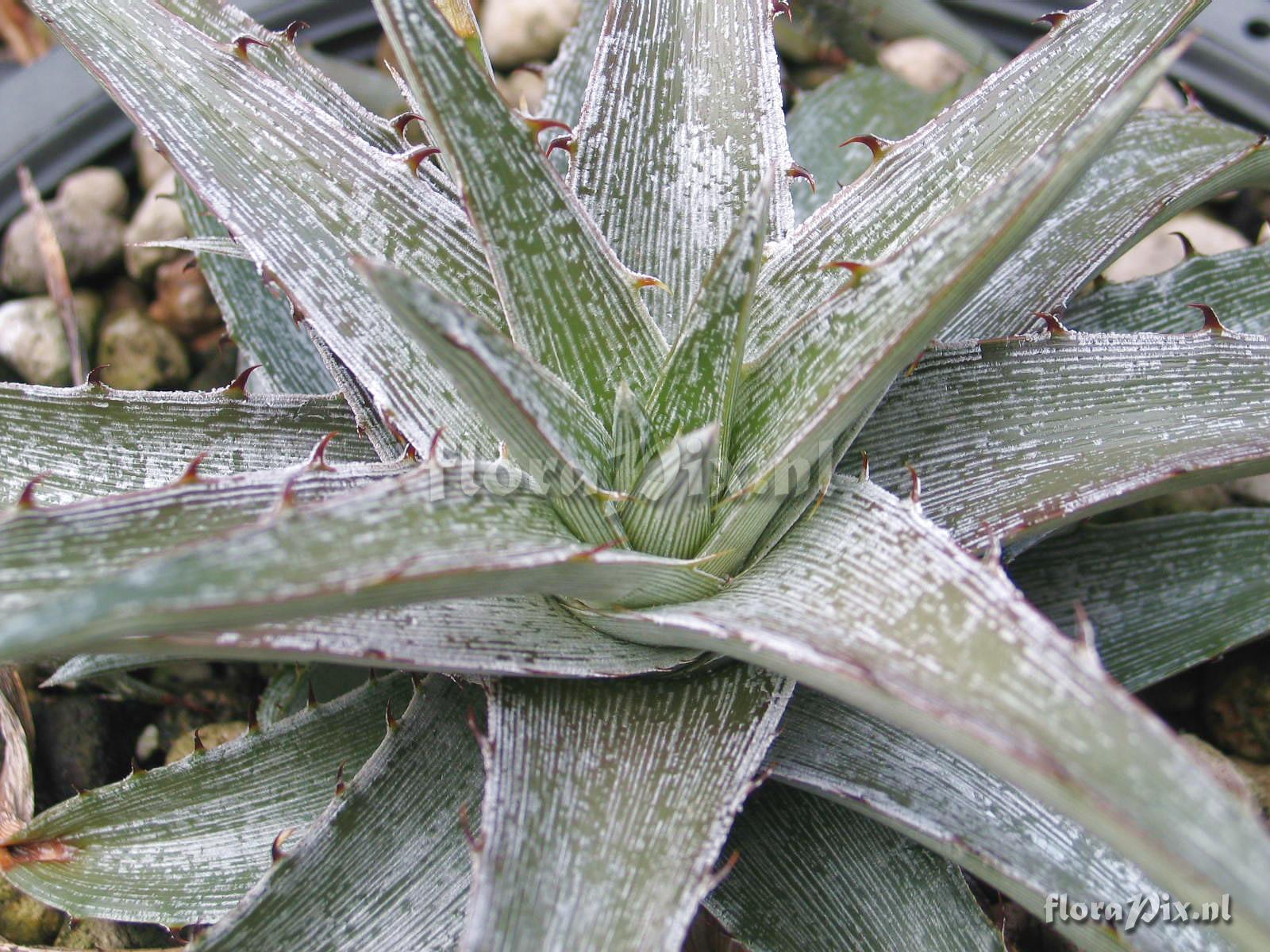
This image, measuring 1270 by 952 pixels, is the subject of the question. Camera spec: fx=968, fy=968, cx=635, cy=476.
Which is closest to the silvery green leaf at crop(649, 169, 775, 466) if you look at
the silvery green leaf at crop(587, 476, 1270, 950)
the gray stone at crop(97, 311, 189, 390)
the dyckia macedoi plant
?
the dyckia macedoi plant

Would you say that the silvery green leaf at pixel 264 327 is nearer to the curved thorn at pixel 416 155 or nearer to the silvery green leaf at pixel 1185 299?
the curved thorn at pixel 416 155

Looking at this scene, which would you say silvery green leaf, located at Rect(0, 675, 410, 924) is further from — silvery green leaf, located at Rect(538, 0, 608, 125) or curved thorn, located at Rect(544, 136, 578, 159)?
silvery green leaf, located at Rect(538, 0, 608, 125)

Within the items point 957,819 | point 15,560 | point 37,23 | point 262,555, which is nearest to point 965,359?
point 957,819

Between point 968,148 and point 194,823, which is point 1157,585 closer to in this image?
point 968,148

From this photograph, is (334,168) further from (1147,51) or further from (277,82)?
(1147,51)

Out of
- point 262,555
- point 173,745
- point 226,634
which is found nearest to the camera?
point 262,555

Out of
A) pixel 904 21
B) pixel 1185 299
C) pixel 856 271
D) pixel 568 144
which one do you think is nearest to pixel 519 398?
pixel 856 271
